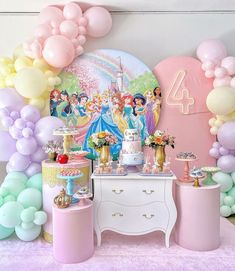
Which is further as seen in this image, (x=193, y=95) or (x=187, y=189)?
(x=193, y=95)

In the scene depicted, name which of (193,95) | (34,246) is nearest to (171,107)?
(193,95)

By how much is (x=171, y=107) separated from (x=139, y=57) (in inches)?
25.4

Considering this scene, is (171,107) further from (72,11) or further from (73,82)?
(72,11)

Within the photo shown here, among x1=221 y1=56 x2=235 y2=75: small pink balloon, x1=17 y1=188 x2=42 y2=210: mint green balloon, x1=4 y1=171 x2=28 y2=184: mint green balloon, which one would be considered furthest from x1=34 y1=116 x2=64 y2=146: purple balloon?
x1=221 y1=56 x2=235 y2=75: small pink balloon

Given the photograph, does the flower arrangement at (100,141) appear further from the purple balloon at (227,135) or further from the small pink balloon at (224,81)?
the small pink balloon at (224,81)

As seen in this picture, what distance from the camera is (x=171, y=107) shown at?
3.38 metres

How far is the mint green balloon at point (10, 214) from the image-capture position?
2572 millimetres

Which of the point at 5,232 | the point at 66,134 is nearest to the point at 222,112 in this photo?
the point at 66,134

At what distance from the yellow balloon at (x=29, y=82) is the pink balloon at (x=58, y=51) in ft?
0.58

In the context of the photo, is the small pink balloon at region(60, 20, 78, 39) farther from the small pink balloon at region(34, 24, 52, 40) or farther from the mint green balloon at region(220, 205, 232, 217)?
the mint green balloon at region(220, 205, 232, 217)

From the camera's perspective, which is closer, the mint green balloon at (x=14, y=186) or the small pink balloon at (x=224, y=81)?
the mint green balloon at (x=14, y=186)

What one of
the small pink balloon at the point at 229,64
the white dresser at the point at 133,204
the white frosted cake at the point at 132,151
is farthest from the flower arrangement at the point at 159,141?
the small pink balloon at the point at 229,64

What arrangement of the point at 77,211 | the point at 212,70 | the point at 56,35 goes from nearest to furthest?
1. the point at 77,211
2. the point at 56,35
3. the point at 212,70

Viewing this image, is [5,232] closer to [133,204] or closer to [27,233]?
[27,233]
